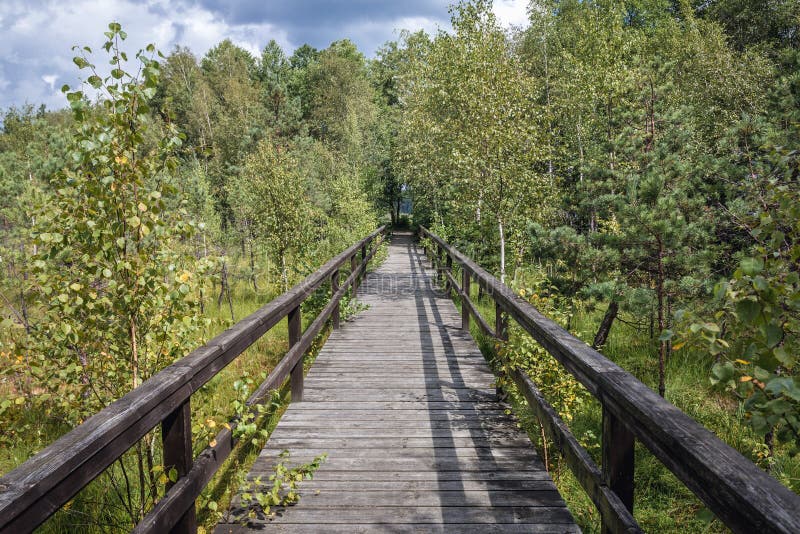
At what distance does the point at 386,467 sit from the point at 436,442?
0.54m

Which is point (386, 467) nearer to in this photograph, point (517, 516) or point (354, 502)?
point (354, 502)

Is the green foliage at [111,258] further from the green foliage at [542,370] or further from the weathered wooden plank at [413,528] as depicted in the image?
the green foliage at [542,370]

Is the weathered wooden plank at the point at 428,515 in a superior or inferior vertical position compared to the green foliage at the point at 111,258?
inferior

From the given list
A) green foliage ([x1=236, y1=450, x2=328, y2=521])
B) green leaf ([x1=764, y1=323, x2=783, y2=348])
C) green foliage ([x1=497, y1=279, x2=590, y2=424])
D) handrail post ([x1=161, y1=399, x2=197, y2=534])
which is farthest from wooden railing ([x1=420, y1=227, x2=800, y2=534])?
handrail post ([x1=161, y1=399, x2=197, y2=534])

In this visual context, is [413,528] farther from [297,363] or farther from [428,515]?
[297,363]

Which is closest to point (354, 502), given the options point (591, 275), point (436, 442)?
point (436, 442)

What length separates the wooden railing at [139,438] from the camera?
3.76ft

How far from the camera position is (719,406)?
6926 mm

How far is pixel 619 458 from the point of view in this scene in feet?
6.19

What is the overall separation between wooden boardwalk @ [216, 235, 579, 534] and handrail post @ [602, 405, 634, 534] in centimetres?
83

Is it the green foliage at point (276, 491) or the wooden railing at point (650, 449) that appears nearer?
the wooden railing at point (650, 449)

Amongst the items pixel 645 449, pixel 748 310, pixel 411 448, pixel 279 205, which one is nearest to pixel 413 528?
pixel 411 448

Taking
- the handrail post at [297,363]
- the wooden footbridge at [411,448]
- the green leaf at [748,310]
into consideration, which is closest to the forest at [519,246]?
the green leaf at [748,310]

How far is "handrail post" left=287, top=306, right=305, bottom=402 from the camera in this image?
166 inches
